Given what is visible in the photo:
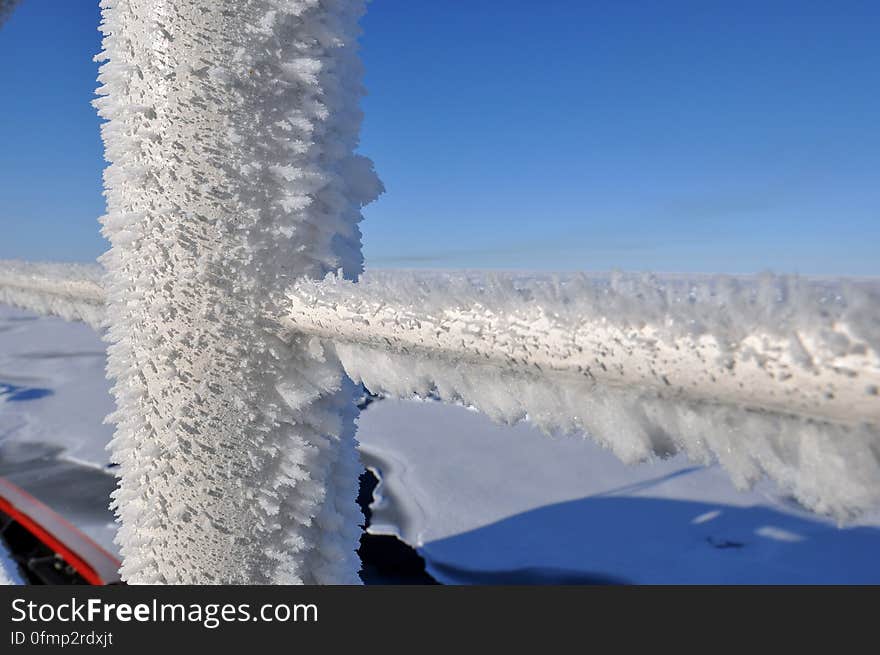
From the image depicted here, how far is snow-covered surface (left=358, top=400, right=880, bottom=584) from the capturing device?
1648 millimetres

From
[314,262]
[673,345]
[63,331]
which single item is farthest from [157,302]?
[63,331]

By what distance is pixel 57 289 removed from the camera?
1.73 feet

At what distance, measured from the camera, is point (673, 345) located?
6.9 inches

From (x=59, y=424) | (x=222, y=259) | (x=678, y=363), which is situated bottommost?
(x=678, y=363)

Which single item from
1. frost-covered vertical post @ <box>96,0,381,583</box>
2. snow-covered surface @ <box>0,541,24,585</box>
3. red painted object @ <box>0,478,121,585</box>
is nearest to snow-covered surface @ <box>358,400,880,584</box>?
red painted object @ <box>0,478,121,585</box>

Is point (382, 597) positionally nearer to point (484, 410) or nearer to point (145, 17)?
point (484, 410)

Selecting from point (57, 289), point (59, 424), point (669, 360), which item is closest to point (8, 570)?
point (57, 289)

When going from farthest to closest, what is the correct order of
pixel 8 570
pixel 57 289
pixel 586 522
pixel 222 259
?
pixel 586 522
pixel 8 570
pixel 57 289
pixel 222 259

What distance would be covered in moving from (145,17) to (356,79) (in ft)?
0.50

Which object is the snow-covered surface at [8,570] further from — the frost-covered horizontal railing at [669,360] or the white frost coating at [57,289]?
the frost-covered horizontal railing at [669,360]

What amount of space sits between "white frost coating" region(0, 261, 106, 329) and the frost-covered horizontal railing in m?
0.35

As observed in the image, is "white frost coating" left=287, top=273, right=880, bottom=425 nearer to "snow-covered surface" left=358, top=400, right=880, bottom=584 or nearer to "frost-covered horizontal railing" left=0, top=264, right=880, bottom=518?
"frost-covered horizontal railing" left=0, top=264, right=880, bottom=518

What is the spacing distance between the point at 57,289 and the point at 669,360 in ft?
2.00

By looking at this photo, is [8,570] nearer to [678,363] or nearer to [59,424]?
[59,424]
